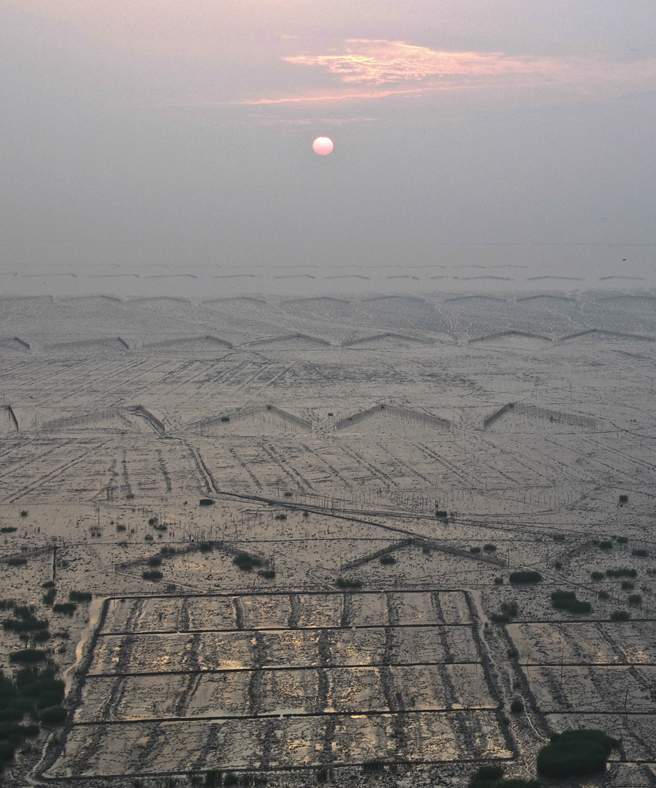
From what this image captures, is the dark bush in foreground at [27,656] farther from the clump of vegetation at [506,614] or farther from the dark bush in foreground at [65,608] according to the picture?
the clump of vegetation at [506,614]

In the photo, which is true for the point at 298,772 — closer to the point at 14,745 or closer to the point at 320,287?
the point at 14,745

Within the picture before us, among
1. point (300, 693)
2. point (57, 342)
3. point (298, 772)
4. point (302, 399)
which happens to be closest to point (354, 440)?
point (302, 399)

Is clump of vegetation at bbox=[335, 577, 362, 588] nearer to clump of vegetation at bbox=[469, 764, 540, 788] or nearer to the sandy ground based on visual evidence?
the sandy ground

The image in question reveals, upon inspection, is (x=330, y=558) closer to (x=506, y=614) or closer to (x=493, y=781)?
(x=506, y=614)

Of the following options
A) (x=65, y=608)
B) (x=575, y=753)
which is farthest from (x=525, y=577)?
(x=65, y=608)

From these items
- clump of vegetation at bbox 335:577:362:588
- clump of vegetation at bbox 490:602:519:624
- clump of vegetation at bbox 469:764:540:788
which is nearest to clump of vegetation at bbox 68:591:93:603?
clump of vegetation at bbox 335:577:362:588
